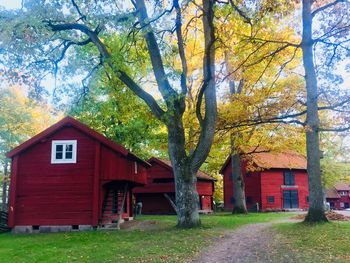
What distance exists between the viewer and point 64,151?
21266 mm

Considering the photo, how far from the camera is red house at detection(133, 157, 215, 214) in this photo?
114ft

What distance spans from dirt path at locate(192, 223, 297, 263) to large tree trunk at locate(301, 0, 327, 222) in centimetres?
307

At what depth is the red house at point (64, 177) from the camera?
67.3 ft

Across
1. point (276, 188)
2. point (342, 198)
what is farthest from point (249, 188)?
point (342, 198)

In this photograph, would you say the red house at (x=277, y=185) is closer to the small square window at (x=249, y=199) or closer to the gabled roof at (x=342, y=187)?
the small square window at (x=249, y=199)

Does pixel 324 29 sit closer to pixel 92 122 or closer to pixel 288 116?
pixel 288 116

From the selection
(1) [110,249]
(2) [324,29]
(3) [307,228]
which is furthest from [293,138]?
(1) [110,249]

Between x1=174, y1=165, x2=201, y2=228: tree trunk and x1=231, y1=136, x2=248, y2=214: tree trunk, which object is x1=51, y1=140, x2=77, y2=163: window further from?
x1=231, y1=136, x2=248, y2=214: tree trunk

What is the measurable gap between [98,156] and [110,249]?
8771 millimetres

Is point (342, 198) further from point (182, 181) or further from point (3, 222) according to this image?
point (3, 222)

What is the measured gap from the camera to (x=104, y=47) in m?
17.9

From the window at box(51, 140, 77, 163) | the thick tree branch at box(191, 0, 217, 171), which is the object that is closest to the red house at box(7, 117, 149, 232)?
the window at box(51, 140, 77, 163)

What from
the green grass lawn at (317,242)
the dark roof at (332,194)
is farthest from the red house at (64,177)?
the dark roof at (332,194)

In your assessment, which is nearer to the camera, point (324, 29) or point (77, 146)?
point (324, 29)
